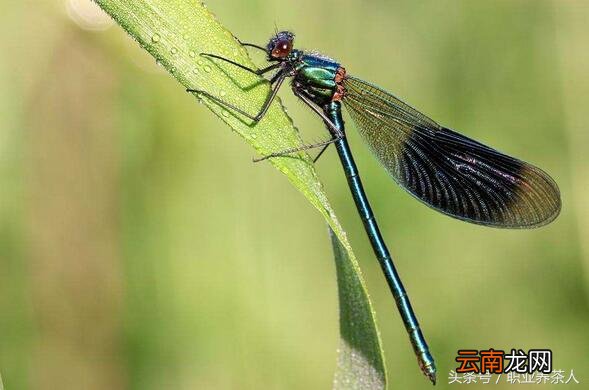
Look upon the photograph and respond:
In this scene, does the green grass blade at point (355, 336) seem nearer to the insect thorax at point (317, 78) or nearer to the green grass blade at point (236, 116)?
the green grass blade at point (236, 116)

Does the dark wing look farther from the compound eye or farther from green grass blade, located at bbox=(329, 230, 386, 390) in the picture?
green grass blade, located at bbox=(329, 230, 386, 390)

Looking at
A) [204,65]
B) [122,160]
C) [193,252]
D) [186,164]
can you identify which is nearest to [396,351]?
[193,252]

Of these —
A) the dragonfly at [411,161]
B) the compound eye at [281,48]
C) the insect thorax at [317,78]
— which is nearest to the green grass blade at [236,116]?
the dragonfly at [411,161]

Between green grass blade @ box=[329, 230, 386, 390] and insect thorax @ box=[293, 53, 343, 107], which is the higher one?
insect thorax @ box=[293, 53, 343, 107]

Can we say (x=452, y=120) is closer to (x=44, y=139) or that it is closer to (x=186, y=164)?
(x=186, y=164)

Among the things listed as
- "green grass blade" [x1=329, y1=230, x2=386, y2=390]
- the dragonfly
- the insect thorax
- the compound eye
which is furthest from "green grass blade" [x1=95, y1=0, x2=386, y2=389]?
the insect thorax
